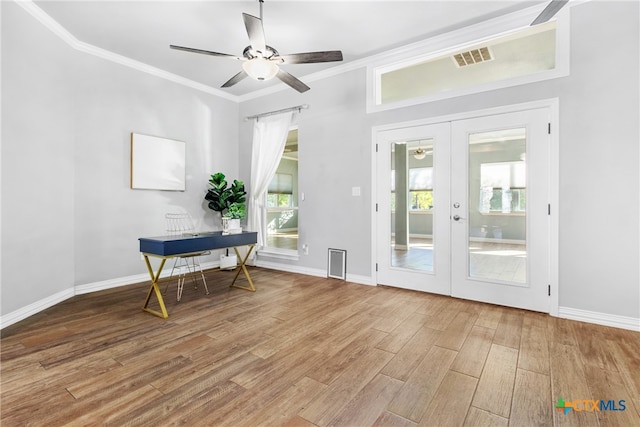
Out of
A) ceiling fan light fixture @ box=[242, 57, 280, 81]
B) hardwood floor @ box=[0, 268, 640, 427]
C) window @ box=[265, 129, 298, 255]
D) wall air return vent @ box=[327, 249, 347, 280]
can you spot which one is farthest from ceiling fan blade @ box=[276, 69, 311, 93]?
hardwood floor @ box=[0, 268, 640, 427]

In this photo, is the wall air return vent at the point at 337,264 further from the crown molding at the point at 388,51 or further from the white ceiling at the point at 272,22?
the white ceiling at the point at 272,22

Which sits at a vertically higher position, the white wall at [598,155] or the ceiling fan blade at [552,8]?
the ceiling fan blade at [552,8]

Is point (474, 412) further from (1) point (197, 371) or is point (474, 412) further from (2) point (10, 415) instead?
(2) point (10, 415)

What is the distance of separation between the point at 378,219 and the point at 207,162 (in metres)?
3.01

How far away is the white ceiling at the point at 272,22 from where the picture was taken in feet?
9.57

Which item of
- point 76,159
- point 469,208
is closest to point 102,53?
point 76,159

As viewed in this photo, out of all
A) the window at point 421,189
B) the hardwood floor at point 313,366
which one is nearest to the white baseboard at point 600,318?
the hardwood floor at point 313,366

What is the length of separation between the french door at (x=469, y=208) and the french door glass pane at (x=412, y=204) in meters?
0.01

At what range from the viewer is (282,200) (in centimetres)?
524

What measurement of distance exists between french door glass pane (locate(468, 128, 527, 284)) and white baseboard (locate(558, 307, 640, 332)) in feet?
1.38

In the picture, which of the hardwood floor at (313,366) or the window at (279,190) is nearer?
the hardwood floor at (313,366)

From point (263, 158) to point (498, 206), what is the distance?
11.5 feet

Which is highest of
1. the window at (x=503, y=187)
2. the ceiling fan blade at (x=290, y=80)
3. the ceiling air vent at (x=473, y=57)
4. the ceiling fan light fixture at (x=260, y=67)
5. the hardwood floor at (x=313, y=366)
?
the ceiling air vent at (x=473, y=57)

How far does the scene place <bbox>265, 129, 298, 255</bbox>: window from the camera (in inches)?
203
